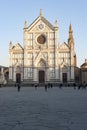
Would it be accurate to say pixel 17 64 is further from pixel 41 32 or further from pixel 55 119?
pixel 55 119

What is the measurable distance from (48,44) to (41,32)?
3134 mm

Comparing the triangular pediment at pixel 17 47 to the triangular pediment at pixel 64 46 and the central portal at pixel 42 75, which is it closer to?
the central portal at pixel 42 75

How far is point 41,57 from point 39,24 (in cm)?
712

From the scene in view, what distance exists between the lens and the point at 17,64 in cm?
6500

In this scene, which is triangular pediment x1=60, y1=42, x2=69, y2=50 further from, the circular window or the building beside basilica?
the circular window

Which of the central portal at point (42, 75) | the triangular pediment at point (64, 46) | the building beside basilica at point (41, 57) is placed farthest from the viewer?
the central portal at point (42, 75)

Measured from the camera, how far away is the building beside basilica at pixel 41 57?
211 ft

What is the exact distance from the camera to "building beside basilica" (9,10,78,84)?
6431cm

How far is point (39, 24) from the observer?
65625mm

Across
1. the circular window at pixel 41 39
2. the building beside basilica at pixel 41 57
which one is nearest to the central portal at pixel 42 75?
the building beside basilica at pixel 41 57

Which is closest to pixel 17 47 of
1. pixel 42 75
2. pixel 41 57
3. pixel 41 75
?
pixel 41 57

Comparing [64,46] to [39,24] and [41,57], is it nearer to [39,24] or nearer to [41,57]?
[41,57]

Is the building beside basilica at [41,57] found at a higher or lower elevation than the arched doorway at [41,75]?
higher

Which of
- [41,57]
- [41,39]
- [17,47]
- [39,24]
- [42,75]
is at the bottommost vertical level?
[42,75]
